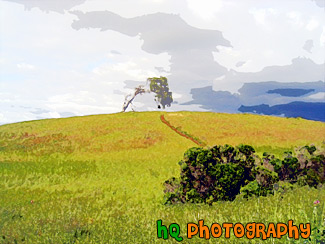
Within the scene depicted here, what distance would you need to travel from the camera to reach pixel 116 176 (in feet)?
78.6

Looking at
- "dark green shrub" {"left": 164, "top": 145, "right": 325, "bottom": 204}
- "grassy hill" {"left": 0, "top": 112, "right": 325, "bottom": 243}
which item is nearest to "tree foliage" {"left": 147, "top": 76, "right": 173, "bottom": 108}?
"grassy hill" {"left": 0, "top": 112, "right": 325, "bottom": 243}

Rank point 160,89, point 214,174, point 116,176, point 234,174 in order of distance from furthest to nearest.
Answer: point 160,89 < point 116,176 < point 214,174 < point 234,174

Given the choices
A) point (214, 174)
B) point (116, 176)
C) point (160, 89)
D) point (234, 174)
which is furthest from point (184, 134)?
point (160, 89)

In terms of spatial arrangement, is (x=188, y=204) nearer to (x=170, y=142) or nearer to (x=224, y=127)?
(x=170, y=142)

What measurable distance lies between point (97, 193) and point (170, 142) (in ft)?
63.8

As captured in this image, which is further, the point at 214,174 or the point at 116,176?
the point at 116,176

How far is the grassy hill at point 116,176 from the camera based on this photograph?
838 cm

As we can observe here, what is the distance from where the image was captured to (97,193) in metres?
19.1

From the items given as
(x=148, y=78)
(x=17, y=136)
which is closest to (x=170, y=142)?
(x=17, y=136)

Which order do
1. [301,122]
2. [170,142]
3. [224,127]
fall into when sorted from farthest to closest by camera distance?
[301,122], [224,127], [170,142]

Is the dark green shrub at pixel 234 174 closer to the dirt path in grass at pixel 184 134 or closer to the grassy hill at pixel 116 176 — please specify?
the grassy hill at pixel 116 176

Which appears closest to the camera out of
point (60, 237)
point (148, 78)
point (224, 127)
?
point (60, 237)

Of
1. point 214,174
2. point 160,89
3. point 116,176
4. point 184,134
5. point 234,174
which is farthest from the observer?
point 160,89

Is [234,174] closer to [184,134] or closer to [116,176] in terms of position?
[116,176]
